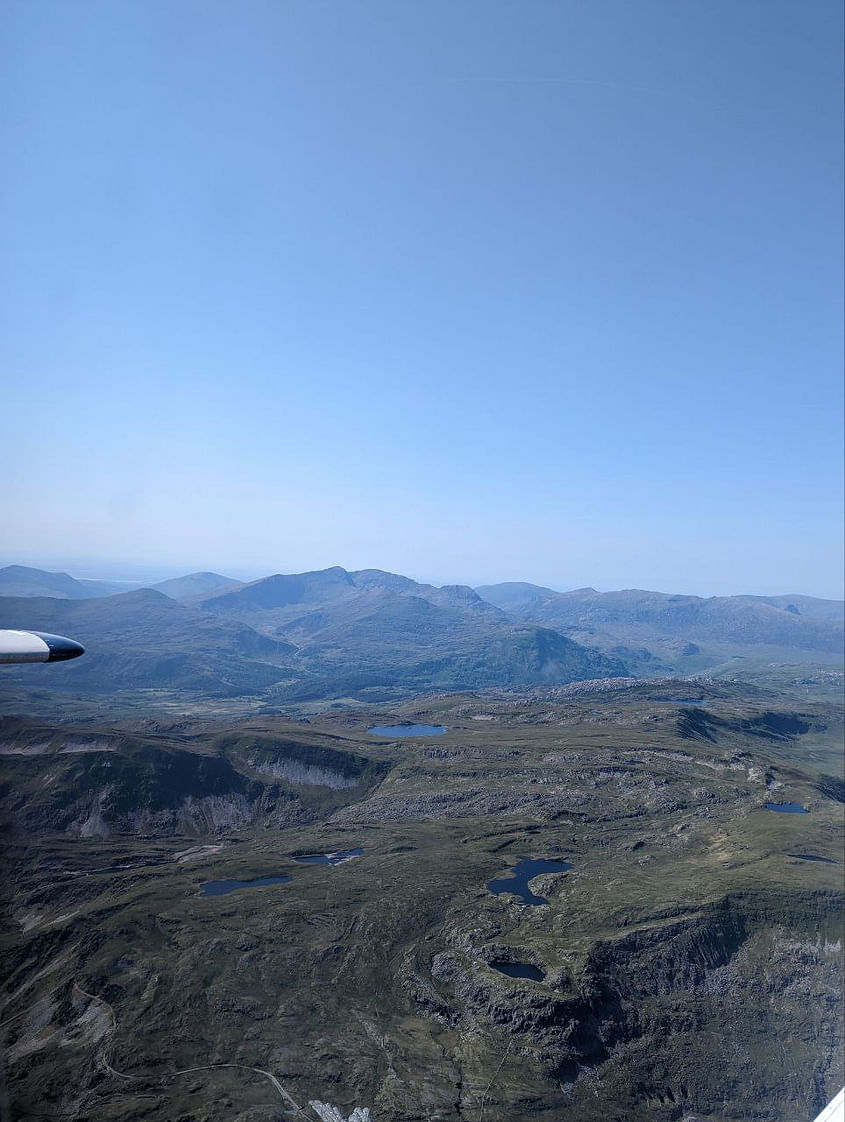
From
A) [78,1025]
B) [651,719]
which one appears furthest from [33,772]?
[651,719]

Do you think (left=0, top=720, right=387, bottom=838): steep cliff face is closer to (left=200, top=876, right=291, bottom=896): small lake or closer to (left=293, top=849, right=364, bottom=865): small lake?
(left=293, top=849, right=364, bottom=865): small lake

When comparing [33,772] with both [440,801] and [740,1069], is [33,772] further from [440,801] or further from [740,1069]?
[740,1069]

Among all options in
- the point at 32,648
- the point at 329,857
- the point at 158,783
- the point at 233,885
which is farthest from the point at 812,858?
the point at 32,648

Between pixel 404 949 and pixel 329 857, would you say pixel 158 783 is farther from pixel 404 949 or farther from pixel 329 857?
pixel 404 949

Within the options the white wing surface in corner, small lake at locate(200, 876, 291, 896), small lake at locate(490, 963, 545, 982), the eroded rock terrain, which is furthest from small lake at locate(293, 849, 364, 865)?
the white wing surface in corner

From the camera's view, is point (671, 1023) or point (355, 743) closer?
point (671, 1023)

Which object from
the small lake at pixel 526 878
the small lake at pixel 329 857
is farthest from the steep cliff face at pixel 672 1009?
the small lake at pixel 329 857

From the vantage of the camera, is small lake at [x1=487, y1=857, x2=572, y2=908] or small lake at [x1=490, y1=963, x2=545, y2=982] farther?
small lake at [x1=487, y1=857, x2=572, y2=908]
